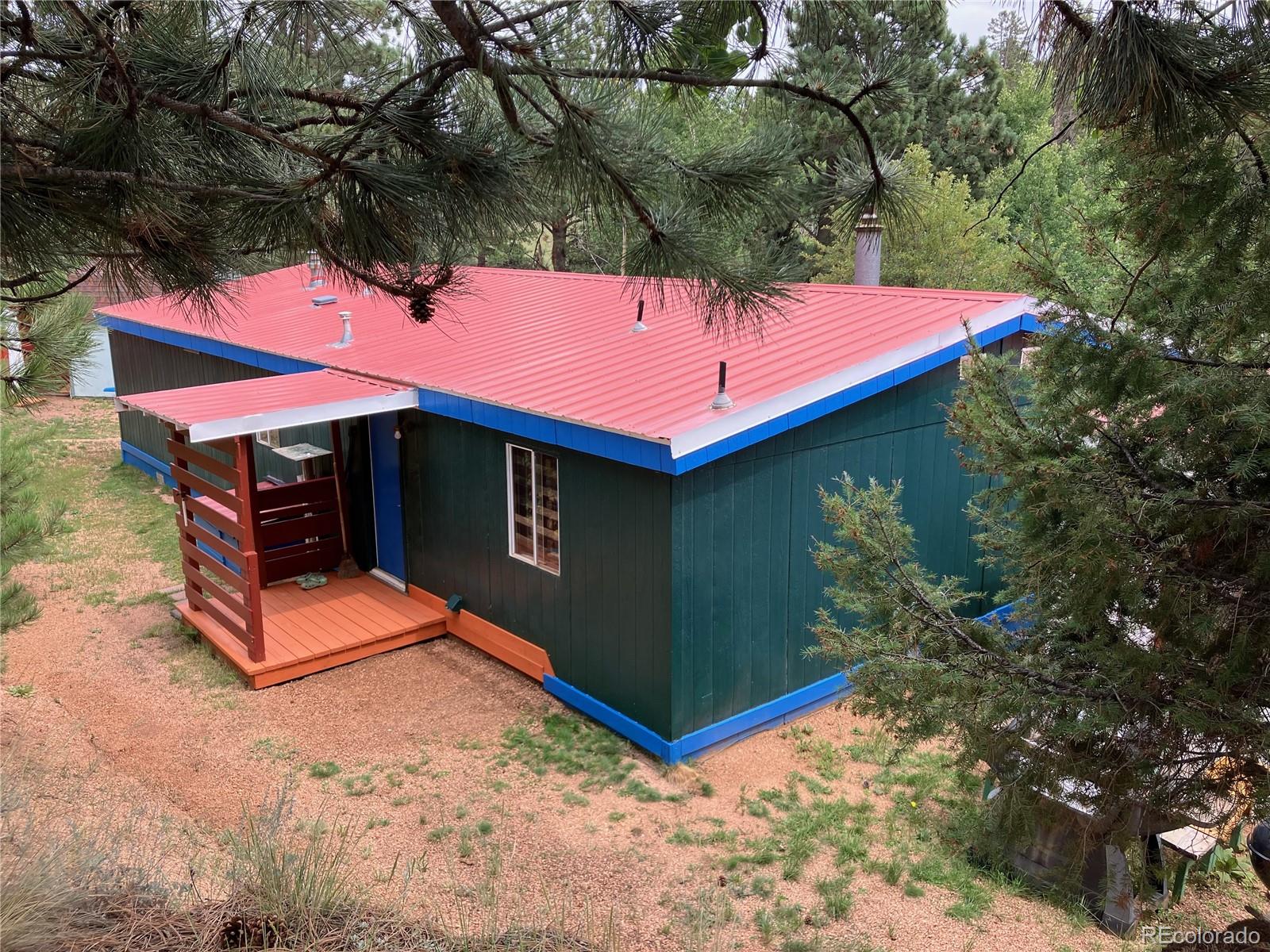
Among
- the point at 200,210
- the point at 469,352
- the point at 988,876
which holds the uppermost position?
the point at 200,210

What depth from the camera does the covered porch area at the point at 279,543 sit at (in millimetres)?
7082

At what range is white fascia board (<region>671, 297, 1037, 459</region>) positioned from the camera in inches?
216

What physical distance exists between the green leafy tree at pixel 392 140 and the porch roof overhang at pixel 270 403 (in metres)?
3.55

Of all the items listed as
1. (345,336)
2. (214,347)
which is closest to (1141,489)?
(345,336)

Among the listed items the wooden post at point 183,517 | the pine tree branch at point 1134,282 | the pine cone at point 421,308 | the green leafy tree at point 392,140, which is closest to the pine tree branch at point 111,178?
the green leafy tree at point 392,140

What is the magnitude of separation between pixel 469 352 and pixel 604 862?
477 cm

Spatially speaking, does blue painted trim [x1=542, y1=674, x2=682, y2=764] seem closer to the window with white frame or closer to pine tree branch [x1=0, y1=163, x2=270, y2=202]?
the window with white frame

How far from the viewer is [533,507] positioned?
7.04 meters

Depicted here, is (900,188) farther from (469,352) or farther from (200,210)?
(469,352)

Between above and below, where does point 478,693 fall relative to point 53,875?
below

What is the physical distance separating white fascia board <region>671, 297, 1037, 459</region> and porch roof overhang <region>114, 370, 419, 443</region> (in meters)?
3.08

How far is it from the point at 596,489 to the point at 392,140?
3.55 m

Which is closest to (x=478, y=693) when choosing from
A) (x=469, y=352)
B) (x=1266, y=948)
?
(x=469, y=352)

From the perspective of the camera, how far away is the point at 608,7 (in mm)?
2393
